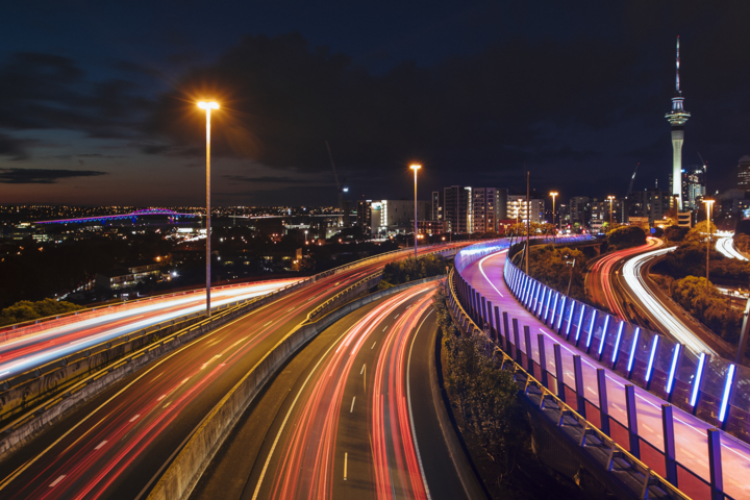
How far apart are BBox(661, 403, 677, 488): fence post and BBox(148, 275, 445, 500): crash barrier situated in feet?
31.4

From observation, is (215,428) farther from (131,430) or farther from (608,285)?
(608,285)

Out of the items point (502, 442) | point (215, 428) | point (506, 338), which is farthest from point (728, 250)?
point (215, 428)

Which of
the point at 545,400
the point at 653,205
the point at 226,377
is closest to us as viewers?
the point at 545,400

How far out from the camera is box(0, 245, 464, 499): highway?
9359 mm

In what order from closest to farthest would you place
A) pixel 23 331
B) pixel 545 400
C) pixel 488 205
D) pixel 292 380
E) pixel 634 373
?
pixel 634 373 → pixel 545 400 → pixel 292 380 → pixel 23 331 → pixel 488 205

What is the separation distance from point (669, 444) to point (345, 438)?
8701mm

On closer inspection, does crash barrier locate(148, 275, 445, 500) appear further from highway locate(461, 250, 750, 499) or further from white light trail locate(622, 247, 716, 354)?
white light trail locate(622, 247, 716, 354)

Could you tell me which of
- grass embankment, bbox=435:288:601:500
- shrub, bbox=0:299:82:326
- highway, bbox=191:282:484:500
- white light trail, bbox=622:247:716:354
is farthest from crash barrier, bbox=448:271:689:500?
shrub, bbox=0:299:82:326

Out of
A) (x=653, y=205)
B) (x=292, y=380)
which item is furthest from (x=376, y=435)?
(x=653, y=205)

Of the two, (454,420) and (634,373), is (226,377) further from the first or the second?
(634,373)

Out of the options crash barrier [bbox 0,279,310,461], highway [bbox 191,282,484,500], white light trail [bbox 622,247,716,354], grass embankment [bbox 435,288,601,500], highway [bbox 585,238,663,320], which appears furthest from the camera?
highway [bbox 585,238,663,320]

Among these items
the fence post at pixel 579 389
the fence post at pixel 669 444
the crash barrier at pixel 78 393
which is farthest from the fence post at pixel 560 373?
the crash barrier at pixel 78 393

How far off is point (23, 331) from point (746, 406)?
92.9 feet

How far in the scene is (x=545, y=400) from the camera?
35.7ft
